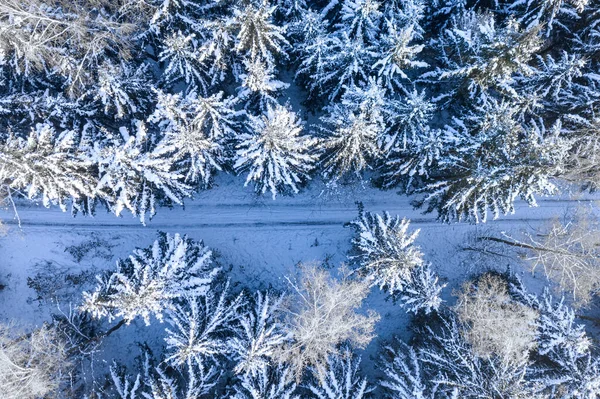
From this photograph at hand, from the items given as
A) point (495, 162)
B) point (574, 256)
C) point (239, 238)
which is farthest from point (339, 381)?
point (574, 256)

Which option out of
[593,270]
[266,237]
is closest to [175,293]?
[266,237]

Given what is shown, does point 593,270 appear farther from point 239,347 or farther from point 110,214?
point 110,214

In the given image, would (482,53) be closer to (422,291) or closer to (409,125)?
(409,125)

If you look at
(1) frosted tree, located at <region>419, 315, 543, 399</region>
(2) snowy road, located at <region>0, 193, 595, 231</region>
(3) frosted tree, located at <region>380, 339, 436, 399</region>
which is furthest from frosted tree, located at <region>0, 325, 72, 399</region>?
(1) frosted tree, located at <region>419, 315, 543, 399</region>

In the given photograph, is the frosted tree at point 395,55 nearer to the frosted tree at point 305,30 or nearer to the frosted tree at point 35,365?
the frosted tree at point 305,30

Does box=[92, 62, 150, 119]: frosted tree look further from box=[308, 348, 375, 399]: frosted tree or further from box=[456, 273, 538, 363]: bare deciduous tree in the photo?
box=[456, 273, 538, 363]: bare deciduous tree
